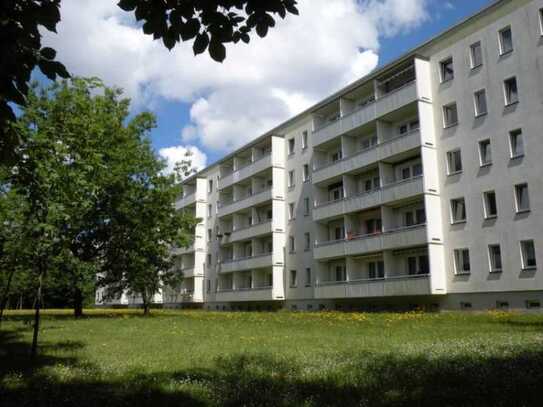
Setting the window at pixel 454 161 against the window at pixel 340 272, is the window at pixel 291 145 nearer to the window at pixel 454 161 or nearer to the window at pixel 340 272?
the window at pixel 340 272

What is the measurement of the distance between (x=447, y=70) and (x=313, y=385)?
98.2ft

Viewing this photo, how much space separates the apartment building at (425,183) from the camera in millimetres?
27953

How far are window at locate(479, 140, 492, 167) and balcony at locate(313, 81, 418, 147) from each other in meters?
5.20

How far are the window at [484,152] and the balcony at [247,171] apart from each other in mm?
23015

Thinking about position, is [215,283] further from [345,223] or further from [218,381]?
[218,381]

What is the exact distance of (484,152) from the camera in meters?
30.5

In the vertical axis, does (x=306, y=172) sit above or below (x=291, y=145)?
below

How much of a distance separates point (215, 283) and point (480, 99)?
38.3 metres

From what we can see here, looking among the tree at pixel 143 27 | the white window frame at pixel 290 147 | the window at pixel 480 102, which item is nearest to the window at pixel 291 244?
the white window frame at pixel 290 147

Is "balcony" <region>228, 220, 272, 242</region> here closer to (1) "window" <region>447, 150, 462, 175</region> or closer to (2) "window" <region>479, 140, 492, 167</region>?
(1) "window" <region>447, 150, 462, 175</region>

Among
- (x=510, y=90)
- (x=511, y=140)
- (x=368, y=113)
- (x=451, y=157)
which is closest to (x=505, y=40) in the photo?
(x=510, y=90)

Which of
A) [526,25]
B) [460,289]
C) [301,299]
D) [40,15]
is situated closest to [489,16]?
[526,25]

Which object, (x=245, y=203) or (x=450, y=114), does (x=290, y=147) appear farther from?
(x=450, y=114)

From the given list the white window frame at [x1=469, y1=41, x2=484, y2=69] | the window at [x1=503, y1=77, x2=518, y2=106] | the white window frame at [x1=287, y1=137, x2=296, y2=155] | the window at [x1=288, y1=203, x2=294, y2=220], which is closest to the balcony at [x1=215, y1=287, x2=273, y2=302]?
the window at [x1=288, y1=203, x2=294, y2=220]
